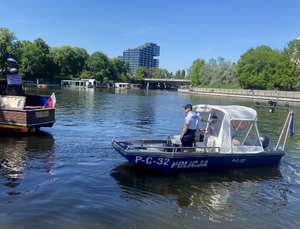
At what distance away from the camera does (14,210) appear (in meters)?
7.59

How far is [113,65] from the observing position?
172 metres

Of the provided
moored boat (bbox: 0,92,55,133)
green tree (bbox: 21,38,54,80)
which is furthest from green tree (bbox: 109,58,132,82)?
moored boat (bbox: 0,92,55,133)

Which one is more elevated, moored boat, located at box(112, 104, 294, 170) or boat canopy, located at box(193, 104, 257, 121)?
boat canopy, located at box(193, 104, 257, 121)

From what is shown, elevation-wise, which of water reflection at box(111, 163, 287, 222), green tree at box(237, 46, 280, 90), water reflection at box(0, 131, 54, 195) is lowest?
water reflection at box(111, 163, 287, 222)

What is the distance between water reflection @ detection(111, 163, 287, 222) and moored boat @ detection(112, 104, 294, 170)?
17.2 inches

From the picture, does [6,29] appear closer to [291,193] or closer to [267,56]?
[267,56]

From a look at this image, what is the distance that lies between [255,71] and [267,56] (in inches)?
294

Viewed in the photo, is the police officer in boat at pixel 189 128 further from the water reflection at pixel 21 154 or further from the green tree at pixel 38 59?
the green tree at pixel 38 59

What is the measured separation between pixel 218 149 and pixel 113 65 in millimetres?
165070

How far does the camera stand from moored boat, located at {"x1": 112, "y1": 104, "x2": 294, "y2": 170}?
1094 centimetres

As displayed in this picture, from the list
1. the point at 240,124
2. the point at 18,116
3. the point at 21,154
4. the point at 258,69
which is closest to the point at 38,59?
the point at 258,69

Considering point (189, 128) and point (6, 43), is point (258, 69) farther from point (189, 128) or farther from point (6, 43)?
point (189, 128)

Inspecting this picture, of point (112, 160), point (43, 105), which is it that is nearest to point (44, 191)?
point (112, 160)

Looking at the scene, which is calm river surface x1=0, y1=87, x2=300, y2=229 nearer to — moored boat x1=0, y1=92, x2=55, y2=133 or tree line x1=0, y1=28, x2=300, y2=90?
moored boat x1=0, y1=92, x2=55, y2=133
